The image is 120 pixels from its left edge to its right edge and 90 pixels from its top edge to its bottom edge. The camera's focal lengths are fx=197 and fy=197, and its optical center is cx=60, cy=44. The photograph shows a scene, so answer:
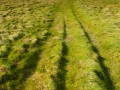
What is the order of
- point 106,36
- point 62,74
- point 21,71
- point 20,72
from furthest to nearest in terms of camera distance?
point 106,36 < point 21,71 < point 20,72 < point 62,74

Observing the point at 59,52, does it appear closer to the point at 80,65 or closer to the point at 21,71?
the point at 80,65

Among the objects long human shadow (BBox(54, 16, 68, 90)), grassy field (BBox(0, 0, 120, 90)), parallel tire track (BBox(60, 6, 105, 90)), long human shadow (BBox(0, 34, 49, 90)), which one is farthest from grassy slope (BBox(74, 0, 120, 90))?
long human shadow (BBox(0, 34, 49, 90))

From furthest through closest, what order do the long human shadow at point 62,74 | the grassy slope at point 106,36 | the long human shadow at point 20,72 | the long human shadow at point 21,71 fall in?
the grassy slope at point 106,36 < the long human shadow at point 20,72 < the long human shadow at point 21,71 < the long human shadow at point 62,74

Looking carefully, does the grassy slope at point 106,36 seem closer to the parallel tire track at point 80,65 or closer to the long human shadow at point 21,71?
the parallel tire track at point 80,65

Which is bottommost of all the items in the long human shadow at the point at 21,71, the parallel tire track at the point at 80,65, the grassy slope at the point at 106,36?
the grassy slope at the point at 106,36

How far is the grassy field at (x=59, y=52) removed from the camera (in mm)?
16469

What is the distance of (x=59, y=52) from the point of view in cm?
2178

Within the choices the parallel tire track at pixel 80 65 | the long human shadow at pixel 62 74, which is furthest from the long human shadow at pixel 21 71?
the parallel tire track at pixel 80 65

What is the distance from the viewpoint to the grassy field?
648 inches

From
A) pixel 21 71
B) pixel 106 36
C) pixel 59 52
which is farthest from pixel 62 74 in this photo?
pixel 106 36

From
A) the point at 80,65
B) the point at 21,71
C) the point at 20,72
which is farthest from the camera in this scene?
the point at 80,65

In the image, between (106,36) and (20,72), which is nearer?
(20,72)

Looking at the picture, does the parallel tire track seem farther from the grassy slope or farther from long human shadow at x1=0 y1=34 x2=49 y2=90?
long human shadow at x1=0 y1=34 x2=49 y2=90

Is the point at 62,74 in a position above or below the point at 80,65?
above
